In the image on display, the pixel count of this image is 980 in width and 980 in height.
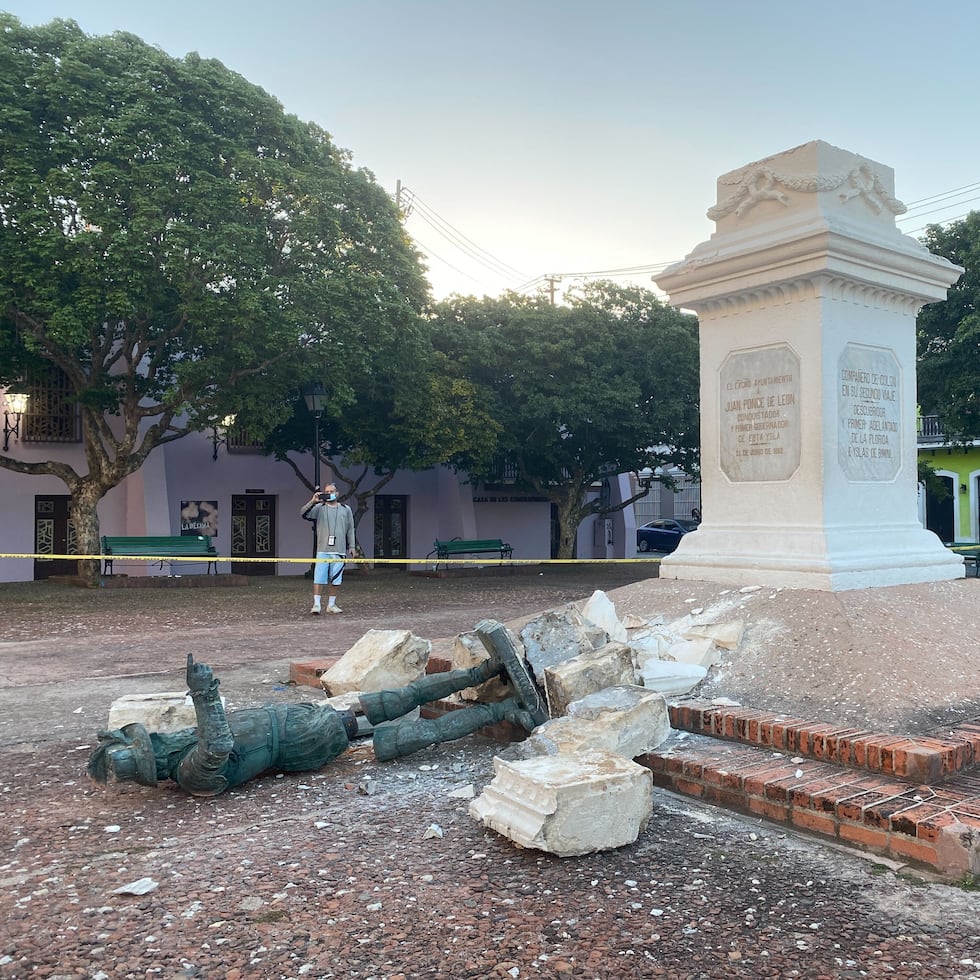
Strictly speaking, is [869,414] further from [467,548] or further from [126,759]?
[467,548]

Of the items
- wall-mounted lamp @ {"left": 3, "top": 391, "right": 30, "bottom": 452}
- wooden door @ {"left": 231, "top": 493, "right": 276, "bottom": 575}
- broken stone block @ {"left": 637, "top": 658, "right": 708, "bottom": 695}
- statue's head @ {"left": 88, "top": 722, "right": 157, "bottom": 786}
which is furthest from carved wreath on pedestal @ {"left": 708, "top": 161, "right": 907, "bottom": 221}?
wooden door @ {"left": 231, "top": 493, "right": 276, "bottom": 575}

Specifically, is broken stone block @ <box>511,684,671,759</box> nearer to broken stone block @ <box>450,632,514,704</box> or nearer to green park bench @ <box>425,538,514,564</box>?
broken stone block @ <box>450,632,514,704</box>

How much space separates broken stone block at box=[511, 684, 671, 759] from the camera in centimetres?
377

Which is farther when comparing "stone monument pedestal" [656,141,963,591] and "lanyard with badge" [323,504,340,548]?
"lanyard with badge" [323,504,340,548]

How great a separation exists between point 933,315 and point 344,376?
42.0 ft

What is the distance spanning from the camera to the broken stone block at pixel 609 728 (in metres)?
3.77

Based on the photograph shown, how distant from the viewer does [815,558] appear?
247 inches

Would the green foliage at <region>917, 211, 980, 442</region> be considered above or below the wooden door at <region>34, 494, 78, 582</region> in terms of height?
above

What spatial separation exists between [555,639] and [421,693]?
2.64 ft

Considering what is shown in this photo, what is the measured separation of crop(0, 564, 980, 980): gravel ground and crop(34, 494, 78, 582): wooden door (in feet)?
55.5

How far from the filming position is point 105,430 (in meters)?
16.5

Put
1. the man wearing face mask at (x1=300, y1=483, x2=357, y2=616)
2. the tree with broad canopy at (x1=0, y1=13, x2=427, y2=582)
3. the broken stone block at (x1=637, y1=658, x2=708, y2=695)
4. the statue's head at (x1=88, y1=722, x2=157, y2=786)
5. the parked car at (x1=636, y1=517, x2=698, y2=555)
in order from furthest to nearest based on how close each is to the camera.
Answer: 1. the parked car at (x1=636, y1=517, x2=698, y2=555)
2. the tree with broad canopy at (x1=0, y1=13, x2=427, y2=582)
3. the man wearing face mask at (x1=300, y1=483, x2=357, y2=616)
4. the broken stone block at (x1=637, y1=658, x2=708, y2=695)
5. the statue's head at (x1=88, y1=722, x2=157, y2=786)

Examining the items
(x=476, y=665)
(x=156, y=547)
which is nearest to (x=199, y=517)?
(x=156, y=547)

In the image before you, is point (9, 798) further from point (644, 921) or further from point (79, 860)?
point (644, 921)
